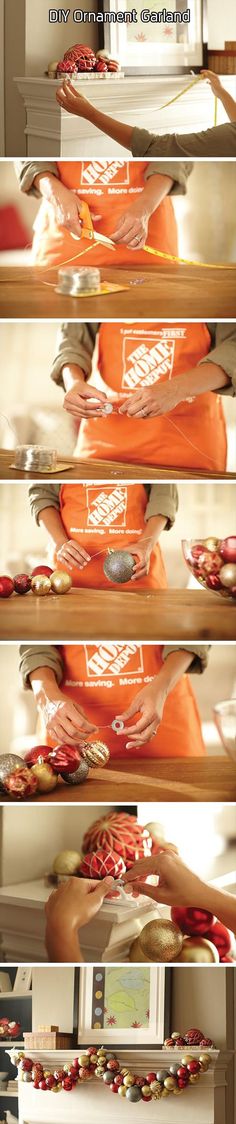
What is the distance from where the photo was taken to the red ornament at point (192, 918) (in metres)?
2.37

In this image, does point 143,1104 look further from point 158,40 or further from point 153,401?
point 158,40

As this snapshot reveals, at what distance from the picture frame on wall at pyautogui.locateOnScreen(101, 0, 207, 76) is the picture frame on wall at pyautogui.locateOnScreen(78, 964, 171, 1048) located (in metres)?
1.45

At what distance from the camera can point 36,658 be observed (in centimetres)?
235

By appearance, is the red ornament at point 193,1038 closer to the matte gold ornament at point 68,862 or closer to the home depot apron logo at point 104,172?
the matte gold ornament at point 68,862

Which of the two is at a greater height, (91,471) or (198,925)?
(91,471)

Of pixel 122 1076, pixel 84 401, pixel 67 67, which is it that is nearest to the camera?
pixel 67 67

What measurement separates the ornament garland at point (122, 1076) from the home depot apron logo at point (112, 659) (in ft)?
2.19

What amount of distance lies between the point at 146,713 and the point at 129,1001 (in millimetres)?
553

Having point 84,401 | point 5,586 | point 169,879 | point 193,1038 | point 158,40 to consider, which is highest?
point 158,40

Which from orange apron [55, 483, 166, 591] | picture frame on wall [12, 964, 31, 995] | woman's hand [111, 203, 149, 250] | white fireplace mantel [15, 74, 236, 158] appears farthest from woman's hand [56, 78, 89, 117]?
picture frame on wall [12, 964, 31, 995]

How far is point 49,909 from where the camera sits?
2367mm

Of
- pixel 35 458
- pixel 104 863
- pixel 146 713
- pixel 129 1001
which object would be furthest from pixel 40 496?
pixel 129 1001

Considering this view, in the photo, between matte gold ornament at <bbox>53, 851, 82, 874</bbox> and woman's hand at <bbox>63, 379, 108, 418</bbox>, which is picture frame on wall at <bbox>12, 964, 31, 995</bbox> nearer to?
matte gold ornament at <bbox>53, 851, 82, 874</bbox>

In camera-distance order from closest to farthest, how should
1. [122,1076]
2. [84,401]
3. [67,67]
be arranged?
1. [67,67]
2. [84,401]
3. [122,1076]
